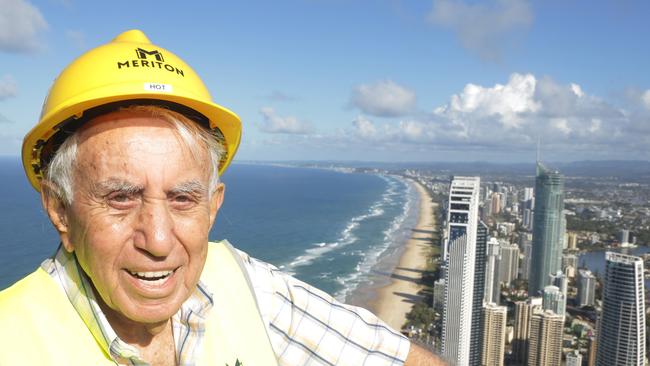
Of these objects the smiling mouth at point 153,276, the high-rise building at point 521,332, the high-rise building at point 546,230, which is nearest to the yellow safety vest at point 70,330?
the smiling mouth at point 153,276

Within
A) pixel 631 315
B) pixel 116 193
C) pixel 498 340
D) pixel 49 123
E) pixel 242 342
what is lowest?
pixel 498 340

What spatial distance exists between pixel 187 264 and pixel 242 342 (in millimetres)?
233

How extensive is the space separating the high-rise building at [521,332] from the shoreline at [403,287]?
467cm

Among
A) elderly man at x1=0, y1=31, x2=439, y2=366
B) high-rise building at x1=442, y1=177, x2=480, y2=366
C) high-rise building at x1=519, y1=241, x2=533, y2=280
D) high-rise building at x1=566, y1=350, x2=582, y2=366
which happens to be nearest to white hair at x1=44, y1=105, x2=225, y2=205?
elderly man at x1=0, y1=31, x2=439, y2=366

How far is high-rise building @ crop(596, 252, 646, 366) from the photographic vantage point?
1842cm

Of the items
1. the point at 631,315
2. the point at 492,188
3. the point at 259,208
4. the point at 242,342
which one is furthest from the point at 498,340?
the point at 492,188

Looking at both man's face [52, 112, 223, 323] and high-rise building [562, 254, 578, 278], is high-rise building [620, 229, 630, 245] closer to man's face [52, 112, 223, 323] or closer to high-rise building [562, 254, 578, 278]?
high-rise building [562, 254, 578, 278]

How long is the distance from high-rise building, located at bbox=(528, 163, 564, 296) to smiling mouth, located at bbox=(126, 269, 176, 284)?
3102 centimetres

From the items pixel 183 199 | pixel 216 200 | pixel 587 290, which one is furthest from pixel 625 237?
pixel 183 199

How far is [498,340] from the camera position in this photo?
20500 millimetres

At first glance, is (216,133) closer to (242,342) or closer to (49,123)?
(49,123)

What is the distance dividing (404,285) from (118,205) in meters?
25.6

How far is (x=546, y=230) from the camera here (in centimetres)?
3691

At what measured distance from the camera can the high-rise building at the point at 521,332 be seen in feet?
66.5
